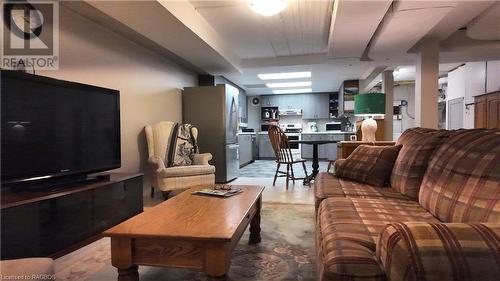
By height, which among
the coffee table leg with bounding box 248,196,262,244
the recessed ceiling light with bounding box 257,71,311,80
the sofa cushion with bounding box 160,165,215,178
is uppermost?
the recessed ceiling light with bounding box 257,71,311,80

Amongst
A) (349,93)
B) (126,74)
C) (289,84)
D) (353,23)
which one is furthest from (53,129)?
(349,93)

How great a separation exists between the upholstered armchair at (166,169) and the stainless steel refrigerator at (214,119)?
82 centimetres

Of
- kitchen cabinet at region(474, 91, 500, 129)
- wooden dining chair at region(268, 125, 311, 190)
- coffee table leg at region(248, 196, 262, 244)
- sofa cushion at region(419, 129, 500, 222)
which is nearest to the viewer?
sofa cushion at region(419, 129, 500, 222)

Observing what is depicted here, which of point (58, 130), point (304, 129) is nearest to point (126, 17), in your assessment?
point (58, 130)

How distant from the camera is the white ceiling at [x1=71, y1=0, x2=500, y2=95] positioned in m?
2.73

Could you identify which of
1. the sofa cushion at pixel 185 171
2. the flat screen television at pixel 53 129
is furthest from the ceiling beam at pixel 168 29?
the sofa cushion at pixel 185 171

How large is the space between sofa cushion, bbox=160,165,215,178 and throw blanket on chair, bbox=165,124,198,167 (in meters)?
0.34

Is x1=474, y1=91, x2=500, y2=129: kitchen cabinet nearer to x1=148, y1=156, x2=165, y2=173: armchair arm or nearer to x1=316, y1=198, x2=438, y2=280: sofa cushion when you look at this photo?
x1=316, y1=198, x2=438, y2=280: sofa cushion

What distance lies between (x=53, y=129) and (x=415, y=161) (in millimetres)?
2553

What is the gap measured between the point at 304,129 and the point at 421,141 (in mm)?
7472

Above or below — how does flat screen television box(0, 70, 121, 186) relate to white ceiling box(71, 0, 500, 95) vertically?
below

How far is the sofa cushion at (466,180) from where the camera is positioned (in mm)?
1059

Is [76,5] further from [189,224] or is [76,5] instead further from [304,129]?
[304,129]

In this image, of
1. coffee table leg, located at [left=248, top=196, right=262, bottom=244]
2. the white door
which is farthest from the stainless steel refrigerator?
the white door
